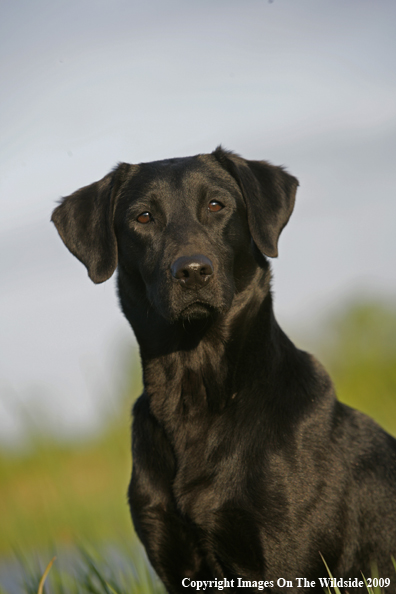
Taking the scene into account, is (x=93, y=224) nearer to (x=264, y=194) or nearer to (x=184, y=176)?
(x=184, y=176)

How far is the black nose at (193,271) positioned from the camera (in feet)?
8.97

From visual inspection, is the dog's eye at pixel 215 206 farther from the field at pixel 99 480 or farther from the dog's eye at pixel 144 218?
the field at pixel 99 480

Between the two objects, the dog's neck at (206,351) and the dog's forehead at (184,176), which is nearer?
the dog's neck at (206,351)

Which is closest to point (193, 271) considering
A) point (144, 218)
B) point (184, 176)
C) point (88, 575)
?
point (144, 218)

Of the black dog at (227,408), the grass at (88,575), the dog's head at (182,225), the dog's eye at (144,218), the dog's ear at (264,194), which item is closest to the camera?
the black dog at (227,408)

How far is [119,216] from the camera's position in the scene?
11.3ft

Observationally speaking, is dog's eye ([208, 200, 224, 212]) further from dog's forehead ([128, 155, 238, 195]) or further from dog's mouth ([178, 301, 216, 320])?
dog's mouth ([178, 301, 216, 320])

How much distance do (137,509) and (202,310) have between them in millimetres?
1103

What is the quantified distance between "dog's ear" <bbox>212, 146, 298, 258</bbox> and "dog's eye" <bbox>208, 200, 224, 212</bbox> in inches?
6.6

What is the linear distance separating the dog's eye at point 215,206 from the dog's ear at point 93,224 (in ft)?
2.05

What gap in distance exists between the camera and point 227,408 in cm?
286

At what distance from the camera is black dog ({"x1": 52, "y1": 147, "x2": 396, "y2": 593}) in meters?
2.57

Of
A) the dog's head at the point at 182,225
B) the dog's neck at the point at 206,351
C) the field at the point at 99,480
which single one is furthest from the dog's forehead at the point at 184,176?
the field at the point at 99,480

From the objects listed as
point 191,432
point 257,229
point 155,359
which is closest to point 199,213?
point 257,229
